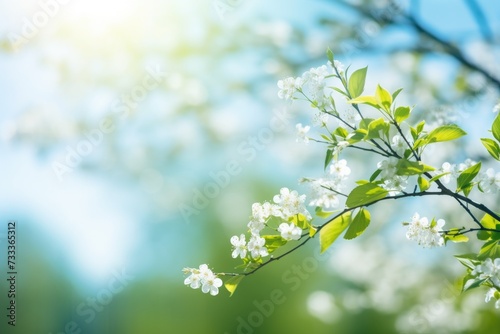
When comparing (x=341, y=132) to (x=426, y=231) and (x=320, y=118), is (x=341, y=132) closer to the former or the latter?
(x=320, y=118)

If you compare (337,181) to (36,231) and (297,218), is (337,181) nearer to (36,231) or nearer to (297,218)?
(297,218)

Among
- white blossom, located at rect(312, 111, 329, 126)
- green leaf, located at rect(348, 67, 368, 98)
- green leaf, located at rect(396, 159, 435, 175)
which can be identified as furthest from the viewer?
white blossom, located at rect(312, 111, 329, 126)

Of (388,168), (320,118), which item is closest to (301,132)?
(320,118)

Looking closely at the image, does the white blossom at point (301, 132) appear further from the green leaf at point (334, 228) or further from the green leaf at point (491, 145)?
the green leaf at point (491, 145)

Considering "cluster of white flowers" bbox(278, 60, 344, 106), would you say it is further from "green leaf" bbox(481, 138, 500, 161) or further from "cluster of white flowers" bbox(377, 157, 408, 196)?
"green leaf" bbox(481, 138, 500, 161)

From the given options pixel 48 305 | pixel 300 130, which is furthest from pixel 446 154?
pixel 48 305

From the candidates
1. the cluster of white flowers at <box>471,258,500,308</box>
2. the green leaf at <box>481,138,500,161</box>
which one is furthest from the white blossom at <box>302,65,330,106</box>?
the cluster of white flowers at <box>471,258,500,308</box>
